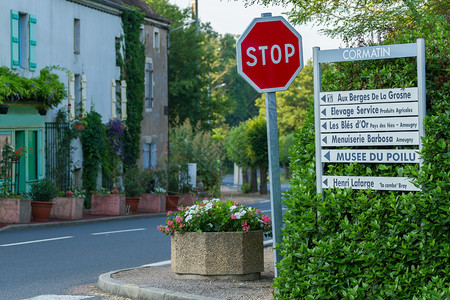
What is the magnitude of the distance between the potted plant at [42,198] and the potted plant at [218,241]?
14.0 metres

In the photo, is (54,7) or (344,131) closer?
(344,131)

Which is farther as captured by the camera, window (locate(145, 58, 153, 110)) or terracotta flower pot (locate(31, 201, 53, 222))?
window (locate(145, 58, 153, 110))

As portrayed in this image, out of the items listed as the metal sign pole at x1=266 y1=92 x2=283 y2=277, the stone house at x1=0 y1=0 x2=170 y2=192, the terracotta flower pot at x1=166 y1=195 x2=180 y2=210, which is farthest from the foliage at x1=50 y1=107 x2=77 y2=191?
the metal sign pole at x1=266 y1=92 x2=283 y2=277

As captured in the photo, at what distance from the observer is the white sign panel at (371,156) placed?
6.73m

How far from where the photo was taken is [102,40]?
102ft

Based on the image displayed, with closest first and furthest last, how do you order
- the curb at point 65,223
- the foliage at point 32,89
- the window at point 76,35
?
the curb at point 65,223 < the foliage at point 32,89 < the window at point 76,35

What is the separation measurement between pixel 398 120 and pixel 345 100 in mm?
511

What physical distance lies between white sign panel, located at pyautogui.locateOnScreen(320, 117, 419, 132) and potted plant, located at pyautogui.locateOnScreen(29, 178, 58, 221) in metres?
17.2

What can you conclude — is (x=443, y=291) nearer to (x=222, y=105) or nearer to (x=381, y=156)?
(x=381, y=156)

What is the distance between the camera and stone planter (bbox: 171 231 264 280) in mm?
9695

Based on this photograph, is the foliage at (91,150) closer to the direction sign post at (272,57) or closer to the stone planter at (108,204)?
the stone planter at (108,204)

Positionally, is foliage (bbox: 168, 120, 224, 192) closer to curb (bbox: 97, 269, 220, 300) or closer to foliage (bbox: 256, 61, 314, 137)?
curb (bbox: 97, 269, 220, 300)

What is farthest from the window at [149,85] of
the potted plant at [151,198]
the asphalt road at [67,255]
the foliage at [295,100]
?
the foliage at [295,100]

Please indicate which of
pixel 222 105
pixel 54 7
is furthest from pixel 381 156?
pixel 222 105
